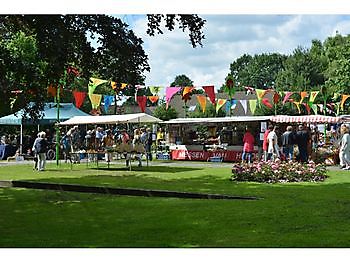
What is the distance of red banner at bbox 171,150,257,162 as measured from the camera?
27344mm

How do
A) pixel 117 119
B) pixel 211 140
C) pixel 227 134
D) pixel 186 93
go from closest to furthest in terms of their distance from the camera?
pixel 117 119, pixel 227 134, pixel 186 93, pixel 211 140

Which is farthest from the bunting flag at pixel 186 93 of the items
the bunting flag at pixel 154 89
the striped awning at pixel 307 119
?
the striped awning at pixel 307 119

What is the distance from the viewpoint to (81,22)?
609 inches

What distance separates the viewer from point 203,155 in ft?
94.2

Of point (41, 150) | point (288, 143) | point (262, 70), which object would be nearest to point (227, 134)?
point (288, 143)

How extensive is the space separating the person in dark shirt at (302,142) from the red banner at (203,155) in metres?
3.53

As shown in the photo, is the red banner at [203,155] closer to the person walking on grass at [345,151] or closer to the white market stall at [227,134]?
the white market stall at [227,134]

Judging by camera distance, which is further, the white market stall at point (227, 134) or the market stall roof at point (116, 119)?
the white market stall at point (227, 134)

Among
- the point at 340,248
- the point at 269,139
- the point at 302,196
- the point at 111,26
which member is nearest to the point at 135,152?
the point at 269,139

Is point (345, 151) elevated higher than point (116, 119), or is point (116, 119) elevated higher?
point (116, 119)

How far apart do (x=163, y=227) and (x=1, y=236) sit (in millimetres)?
2484

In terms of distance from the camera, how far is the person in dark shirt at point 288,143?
23.0 metres

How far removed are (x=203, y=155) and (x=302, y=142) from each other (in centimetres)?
745

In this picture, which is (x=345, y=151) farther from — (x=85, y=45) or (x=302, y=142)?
(x=85, y=45)
